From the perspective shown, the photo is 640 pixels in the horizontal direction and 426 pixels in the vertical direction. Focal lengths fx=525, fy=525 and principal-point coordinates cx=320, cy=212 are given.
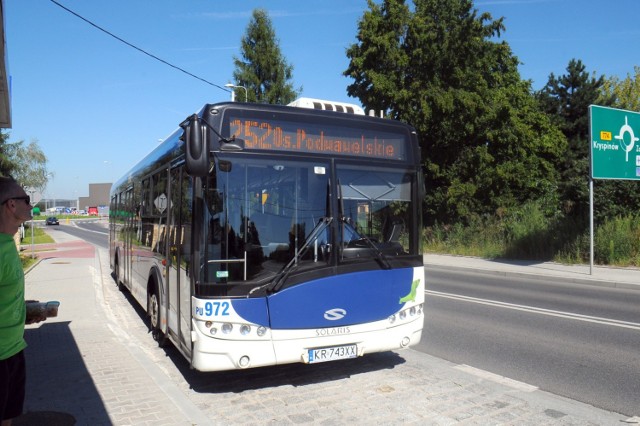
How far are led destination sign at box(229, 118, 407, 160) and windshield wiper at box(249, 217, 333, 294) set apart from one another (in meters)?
0.78

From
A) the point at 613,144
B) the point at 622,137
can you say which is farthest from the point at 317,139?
the point at 622,137

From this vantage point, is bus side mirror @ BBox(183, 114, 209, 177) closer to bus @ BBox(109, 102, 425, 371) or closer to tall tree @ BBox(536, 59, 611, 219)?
bus @ BBox(109, 102, 425, 371)

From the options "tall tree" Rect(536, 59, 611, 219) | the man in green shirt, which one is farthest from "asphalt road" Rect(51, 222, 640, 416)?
"tall tree" Rect(536, 59, 611, 219)

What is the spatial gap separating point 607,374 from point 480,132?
24.5m

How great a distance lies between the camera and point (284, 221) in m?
5.27

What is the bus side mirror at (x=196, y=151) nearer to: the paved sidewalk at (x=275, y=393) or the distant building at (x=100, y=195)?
the paved sidewalk at (x=275, y=393)

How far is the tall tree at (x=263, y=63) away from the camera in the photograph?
42969 mm

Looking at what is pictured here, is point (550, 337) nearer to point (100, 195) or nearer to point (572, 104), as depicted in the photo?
point (572, 104)

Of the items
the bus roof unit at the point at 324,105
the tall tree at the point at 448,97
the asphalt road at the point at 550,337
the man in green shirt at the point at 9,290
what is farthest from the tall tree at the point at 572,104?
the man in green shirt at the point at 9,290

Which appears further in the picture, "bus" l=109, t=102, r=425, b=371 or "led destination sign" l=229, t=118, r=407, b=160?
"led destination sign" l=229, t=118, r=407, b=160

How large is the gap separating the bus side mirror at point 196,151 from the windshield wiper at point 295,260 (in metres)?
1.19

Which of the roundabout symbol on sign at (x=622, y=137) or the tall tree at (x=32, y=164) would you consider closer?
the roundabout symbol on sign at (x=622, y=137)

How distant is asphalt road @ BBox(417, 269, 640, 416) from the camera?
5715 millimetres

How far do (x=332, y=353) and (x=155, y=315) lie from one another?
3.37 metres
